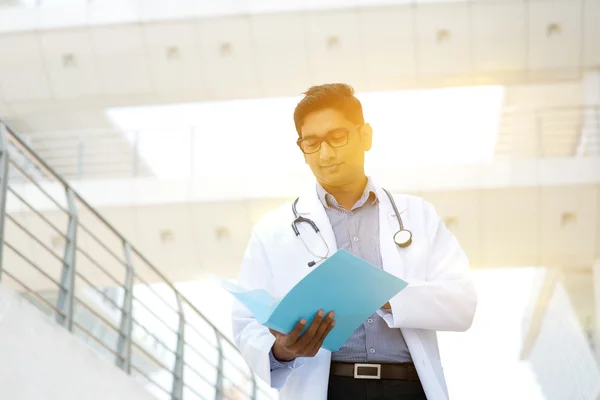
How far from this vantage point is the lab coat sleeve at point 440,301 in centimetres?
91

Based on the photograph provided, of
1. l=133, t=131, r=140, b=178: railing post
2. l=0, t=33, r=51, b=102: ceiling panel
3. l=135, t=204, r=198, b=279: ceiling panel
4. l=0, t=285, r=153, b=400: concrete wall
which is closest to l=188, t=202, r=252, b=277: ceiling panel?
l=135, t=204, r=198, b=279: ceiling panel

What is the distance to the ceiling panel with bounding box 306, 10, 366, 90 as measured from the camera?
14.8 ft

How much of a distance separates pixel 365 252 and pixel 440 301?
0.42 ft

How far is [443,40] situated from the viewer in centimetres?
458

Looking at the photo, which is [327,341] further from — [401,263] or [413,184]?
[413,184]

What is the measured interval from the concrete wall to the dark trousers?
1.86 ft

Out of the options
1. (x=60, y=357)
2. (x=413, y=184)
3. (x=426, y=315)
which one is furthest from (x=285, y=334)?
(x=413, y=184)

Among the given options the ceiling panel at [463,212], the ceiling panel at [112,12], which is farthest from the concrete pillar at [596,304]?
the ceiling panel at [112,12]

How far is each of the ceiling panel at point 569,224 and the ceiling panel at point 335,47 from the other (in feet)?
4.50

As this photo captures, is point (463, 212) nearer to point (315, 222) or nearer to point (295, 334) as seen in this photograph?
point (315, 222)

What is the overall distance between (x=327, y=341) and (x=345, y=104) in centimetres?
33

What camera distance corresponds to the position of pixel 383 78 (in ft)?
15.7

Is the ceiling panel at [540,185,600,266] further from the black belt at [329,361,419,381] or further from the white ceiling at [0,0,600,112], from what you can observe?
the black belt at [329,361,419,381]

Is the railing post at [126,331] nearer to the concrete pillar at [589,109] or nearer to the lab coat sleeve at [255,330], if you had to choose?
the lab coat sleeve at [255,330]
